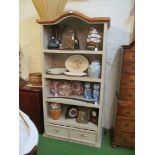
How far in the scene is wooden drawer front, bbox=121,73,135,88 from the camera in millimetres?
1813

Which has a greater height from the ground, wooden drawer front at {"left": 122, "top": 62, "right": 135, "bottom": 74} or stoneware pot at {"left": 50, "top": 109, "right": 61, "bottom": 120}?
wooden drawer front at {"left": 122, "top": 62, "right": 135, "bottom": 74}

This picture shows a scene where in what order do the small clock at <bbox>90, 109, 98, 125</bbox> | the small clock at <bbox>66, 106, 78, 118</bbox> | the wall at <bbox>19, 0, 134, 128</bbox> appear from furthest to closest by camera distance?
the small clock at <bbox>66, 106, 78, 118</bbox>, the small clock at <bbox>90, 109, 98, 125</bbox>, the wall at <bbox>19, 0, 134, 128</bbox>

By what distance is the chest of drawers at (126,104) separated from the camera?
1.76m

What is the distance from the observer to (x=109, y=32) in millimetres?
2125

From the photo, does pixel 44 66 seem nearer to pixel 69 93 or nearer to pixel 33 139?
pixel 69 93

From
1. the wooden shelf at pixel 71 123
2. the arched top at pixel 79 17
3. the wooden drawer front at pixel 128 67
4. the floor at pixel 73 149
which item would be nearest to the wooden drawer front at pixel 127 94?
the wooden drawer front at pixel 128 67

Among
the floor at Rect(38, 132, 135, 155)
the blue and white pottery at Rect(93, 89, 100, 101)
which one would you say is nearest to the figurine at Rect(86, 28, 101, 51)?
the blue and white pottery at Rect(93, 89, 100, 101)

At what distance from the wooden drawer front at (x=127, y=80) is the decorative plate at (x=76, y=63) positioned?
500mm

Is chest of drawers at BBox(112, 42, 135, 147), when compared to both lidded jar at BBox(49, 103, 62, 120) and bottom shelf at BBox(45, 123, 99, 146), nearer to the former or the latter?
bottom shelf at BBox(45, 123, 99, 146)

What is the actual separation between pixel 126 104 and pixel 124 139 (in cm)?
47

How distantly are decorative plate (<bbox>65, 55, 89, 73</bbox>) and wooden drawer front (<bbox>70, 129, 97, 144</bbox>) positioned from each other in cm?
79

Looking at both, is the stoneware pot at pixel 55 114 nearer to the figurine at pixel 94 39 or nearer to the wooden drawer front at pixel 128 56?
the figurine at pixel 94 39

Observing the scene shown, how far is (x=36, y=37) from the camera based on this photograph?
2.40 m

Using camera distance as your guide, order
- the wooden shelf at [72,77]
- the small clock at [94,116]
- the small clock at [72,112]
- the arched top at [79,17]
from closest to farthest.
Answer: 1. the arched top at [79,17]
2. the wooden shelf at [72,77]
3. the small clock at [94,116]
4. the small clock at [72,112]
